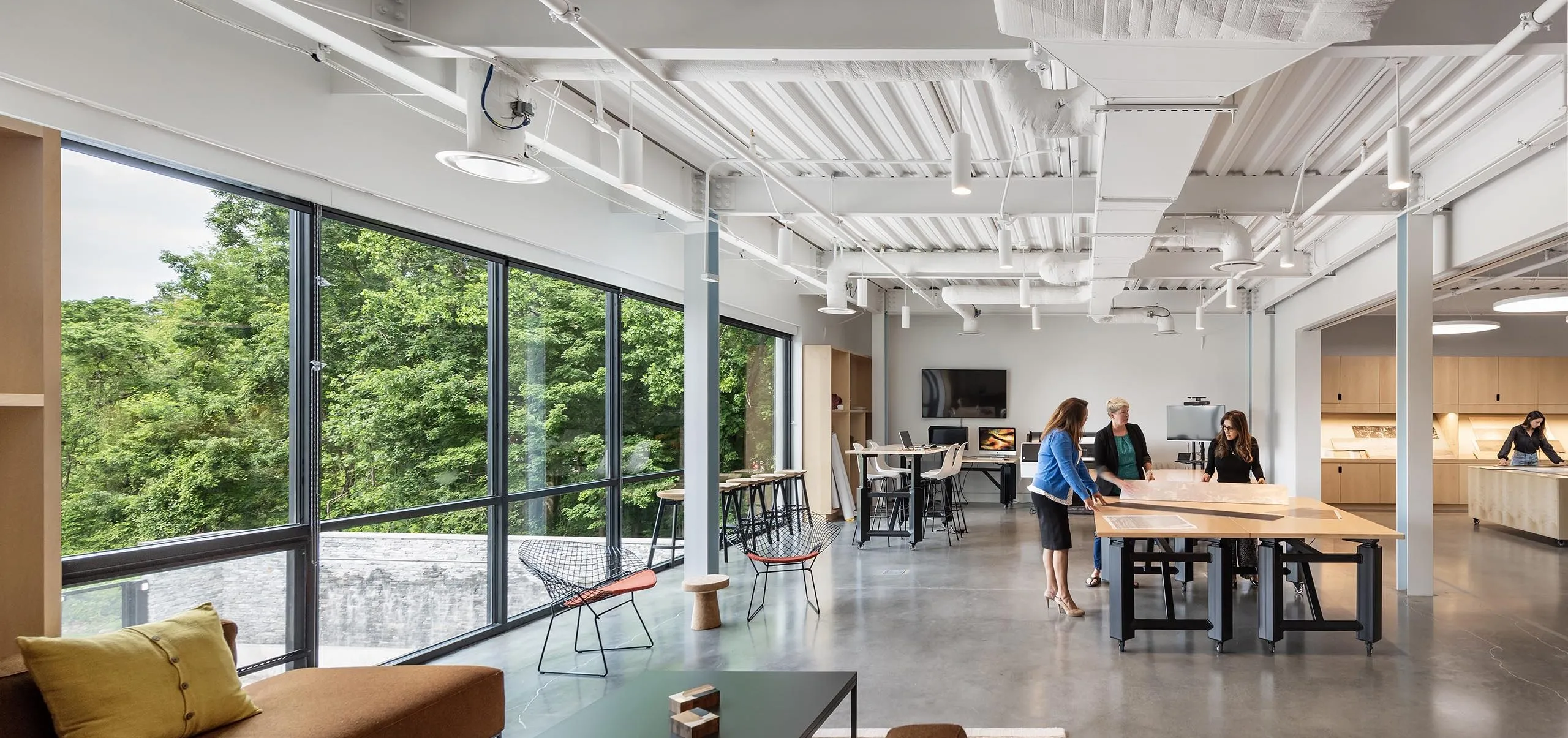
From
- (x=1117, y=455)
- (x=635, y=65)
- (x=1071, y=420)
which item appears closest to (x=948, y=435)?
(x=1117, y=455)

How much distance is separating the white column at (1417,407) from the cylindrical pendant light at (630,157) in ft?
20.3

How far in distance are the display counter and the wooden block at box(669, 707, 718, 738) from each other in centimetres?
1120

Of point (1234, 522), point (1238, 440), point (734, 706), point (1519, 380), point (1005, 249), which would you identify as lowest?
point (734, 706)

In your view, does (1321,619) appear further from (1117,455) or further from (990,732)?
(990,732)

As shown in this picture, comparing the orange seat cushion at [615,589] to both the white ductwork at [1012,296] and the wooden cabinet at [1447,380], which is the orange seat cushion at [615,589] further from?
the wooden cabinet at [1447,380]

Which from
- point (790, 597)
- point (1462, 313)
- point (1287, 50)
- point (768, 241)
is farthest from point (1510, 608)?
point (1462, 313)

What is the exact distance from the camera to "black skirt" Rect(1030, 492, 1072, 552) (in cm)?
611

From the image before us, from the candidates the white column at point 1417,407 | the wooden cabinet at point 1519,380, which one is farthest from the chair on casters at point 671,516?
the wooden cabinet at point 1519,380

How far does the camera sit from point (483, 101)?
3.54m

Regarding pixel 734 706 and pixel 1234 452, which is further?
pixel 1234 452

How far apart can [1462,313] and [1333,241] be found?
5.62 metres

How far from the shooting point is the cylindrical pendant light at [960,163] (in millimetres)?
4426

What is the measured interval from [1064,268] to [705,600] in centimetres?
551

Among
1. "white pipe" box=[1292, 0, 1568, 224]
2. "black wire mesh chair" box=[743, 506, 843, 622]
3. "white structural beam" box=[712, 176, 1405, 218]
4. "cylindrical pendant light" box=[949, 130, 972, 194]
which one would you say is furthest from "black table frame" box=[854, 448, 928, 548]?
"cylindrical pendant light" box=[949, 130, 972, 194]
